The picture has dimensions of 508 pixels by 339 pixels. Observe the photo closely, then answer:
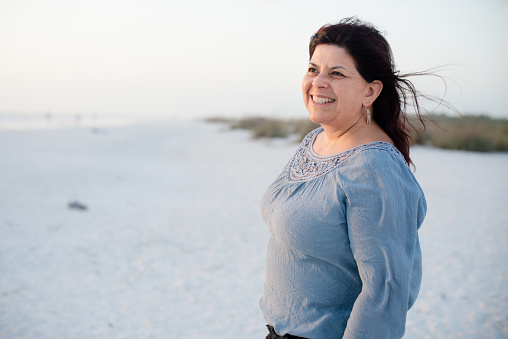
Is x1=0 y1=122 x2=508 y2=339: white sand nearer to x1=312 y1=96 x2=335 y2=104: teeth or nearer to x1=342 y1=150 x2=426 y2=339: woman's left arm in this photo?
x1=342 y1=150 x2=426 y2=339: woman's left arm

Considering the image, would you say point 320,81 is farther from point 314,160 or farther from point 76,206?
point 76,206

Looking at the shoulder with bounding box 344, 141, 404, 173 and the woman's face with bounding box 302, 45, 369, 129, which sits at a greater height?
the woman's face with bounding box 302, 45, 369, 129

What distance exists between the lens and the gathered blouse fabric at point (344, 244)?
1.10m

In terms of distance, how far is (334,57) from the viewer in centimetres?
131

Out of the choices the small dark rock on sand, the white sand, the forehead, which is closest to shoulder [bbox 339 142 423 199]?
the forehead

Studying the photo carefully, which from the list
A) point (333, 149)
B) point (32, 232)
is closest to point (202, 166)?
point (32, 232)

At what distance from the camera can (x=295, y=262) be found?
139 cm

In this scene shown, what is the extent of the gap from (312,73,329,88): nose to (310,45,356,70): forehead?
42mm

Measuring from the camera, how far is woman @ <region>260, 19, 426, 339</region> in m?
1.10

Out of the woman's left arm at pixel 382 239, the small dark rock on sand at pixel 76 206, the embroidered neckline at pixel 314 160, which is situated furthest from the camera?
the small dark rock on sand at pixel 76 206

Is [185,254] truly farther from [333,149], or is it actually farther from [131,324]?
[333,149]

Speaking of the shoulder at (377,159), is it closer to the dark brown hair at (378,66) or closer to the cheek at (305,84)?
the dark brown hair at (378,66)

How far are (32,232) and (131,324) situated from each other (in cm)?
268

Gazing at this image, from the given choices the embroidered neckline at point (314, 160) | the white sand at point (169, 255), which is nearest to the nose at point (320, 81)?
the embroidered neckline at point (314, 160)
